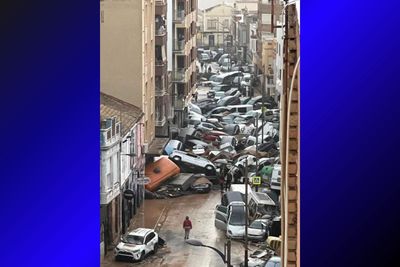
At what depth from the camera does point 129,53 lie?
8.32 ft

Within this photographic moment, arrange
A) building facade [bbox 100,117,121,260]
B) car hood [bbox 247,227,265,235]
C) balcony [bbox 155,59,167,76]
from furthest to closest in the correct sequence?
balcony [bbox 155,59,167,76], car hood [bbox 247,227,265,235], building facade [bbox 100,117,121,260]

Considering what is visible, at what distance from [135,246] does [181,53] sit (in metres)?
1.56

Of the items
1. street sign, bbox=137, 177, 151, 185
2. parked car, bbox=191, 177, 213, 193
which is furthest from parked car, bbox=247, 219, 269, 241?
street sign, bbox=137, 177, 151, 185

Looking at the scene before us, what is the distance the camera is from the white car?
7.15ft

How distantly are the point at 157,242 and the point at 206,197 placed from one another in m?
0.63

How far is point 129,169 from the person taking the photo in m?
2.55

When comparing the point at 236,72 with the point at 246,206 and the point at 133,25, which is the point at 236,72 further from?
the point at 133,25

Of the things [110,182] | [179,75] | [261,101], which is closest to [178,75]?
[179,75]

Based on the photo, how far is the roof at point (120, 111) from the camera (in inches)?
87.9

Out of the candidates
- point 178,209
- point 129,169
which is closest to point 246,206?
point 178,209

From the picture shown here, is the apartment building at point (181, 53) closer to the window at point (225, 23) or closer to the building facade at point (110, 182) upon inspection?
the window at point (225, 23)

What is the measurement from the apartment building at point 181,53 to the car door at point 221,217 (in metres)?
0.58

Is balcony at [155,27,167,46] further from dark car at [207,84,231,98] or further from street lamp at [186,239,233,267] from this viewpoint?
street lamp at [186,239,233,267]

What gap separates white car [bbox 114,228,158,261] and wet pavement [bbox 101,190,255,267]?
0.02 metres
